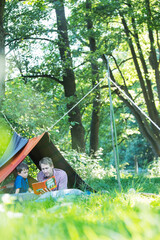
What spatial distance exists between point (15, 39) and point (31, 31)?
2.08ft

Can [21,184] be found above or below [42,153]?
below

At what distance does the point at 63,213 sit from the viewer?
2430mm

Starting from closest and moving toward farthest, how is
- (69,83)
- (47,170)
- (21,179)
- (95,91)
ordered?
(47,170), (21,179), (69,83), (95,91)

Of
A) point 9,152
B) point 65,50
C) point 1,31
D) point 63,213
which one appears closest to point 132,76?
point 65,50

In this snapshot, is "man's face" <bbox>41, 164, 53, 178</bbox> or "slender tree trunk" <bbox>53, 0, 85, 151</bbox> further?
"slender tree trunk" <bbox>53, 0, 85, 151</bbox>

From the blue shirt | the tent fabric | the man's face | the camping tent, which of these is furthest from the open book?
the tent fabric

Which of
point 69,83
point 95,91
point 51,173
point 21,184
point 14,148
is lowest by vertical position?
point 21,184

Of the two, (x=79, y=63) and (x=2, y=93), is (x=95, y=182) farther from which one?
(x=79, y=63)

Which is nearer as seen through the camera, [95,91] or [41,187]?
[41,187]

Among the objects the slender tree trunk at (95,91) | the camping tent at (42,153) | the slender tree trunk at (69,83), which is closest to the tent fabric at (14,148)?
the camping tent at (42,153)

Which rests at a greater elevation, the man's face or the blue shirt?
the man's face

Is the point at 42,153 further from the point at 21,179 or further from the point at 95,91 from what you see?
the point at 95,91

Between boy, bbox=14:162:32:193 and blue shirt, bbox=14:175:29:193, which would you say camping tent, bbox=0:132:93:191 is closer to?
boy, bbox=14:162:32:193

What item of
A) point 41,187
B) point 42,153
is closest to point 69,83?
point 42,153
